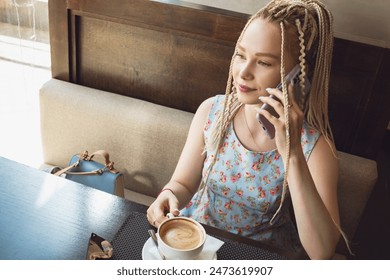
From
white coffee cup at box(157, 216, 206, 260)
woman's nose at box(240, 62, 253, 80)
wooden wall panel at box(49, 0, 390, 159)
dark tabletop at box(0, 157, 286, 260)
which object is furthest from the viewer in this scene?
wooden wall panel at box(49, 0, 390, 159)

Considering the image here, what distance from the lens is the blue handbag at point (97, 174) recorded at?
1734 mm

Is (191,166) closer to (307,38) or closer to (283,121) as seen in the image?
(283,121)

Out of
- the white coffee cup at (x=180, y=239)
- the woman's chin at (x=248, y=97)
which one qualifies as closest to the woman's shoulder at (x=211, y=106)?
the woman's chin at (x=248, y=97)

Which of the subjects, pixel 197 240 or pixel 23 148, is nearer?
pixel 197 240

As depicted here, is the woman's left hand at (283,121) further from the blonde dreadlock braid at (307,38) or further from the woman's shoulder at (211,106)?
the woman's shoulder at (211,106)

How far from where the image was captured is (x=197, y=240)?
102cm

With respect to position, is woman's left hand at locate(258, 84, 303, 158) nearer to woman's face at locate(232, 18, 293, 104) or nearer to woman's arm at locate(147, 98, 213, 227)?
woman's face at locate(232, 18, 293, 104)

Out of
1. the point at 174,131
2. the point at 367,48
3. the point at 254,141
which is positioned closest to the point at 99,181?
the point at 174,131

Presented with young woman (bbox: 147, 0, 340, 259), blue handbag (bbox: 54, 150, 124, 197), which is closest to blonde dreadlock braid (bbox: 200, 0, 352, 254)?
young woman (bbox: 147, 0, 340, 259)

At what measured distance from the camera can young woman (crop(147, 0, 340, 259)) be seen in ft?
3.91

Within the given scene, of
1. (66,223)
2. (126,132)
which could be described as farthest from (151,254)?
(126,132)

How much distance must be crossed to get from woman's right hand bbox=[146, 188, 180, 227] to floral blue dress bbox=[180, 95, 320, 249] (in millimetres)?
198
